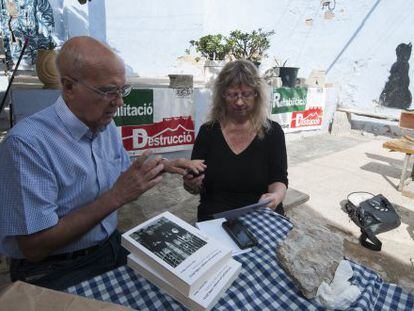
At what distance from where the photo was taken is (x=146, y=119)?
438 centimetres

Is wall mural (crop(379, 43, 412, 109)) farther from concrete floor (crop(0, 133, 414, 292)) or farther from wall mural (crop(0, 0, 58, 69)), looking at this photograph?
wall mural (crop(0, 0, 58, 69))

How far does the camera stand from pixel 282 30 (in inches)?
379

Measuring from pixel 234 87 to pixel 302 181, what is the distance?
3.10 meters

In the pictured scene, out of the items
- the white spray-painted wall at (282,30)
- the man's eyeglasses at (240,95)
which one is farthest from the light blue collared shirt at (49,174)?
the white spray-painted wall at (282,30)

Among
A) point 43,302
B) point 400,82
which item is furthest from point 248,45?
point 43,302

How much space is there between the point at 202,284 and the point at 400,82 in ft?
27.3

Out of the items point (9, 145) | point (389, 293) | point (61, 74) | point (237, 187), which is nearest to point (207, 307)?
point (389, 293)

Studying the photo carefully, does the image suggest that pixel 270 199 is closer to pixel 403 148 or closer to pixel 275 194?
pixel 275 194

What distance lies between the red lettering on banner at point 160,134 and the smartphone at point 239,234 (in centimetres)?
303

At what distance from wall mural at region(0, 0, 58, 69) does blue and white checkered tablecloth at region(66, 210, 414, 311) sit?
12.8m

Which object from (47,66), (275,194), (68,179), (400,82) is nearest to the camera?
(68,179)

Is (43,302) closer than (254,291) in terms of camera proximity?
Yes

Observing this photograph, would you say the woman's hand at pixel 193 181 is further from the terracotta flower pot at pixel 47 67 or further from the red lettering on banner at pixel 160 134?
the red lettering on banner at pixel 160 134

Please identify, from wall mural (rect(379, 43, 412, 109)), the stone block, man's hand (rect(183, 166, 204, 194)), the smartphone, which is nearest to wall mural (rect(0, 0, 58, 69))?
wall mural (rect(379, 43, 412, 109))
